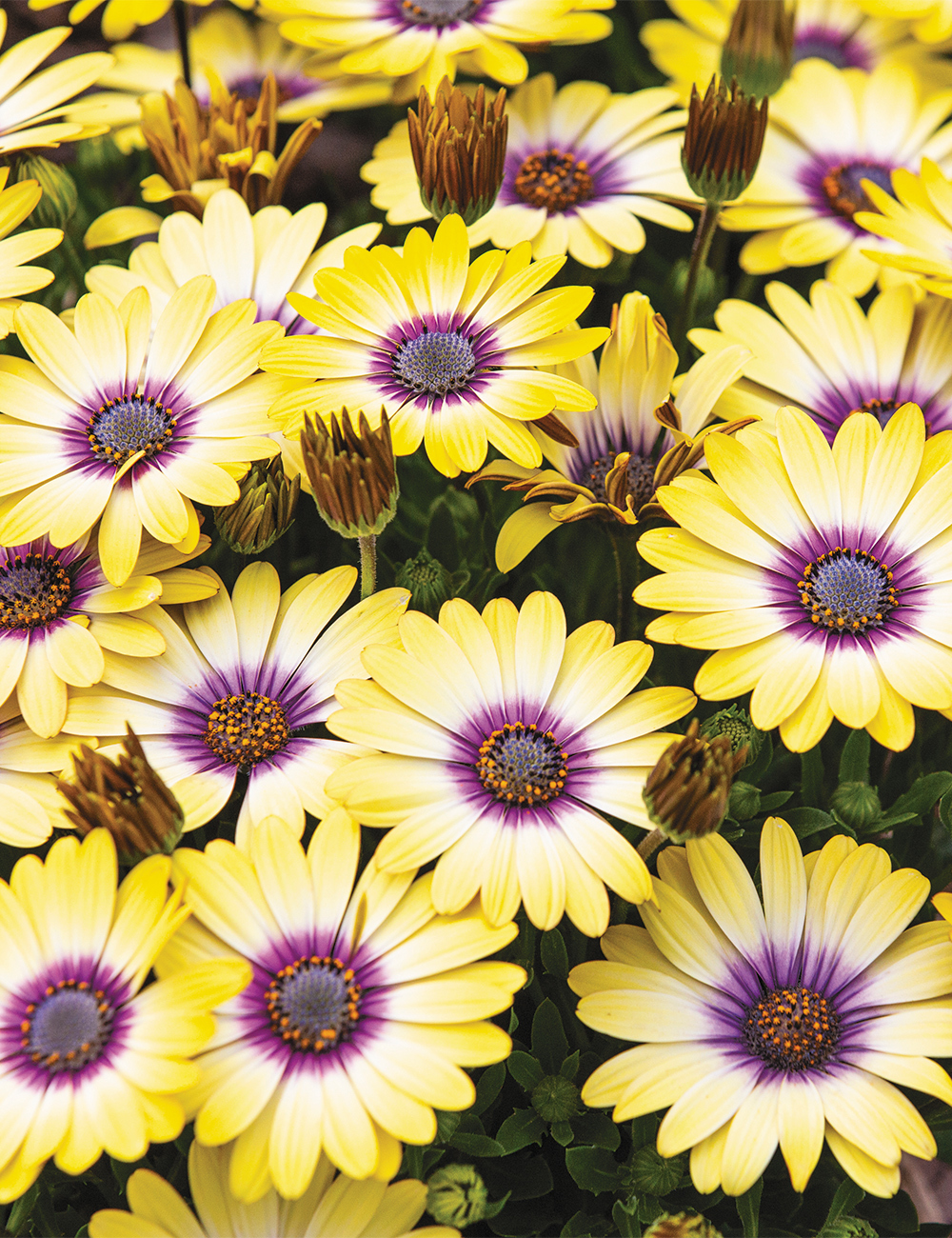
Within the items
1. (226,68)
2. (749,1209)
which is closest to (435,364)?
(749,1209)

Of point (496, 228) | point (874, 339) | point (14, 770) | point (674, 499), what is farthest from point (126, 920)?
point (874, 339)

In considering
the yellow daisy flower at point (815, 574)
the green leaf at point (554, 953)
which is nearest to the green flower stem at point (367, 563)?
the yellow daisy flower at point (815, 574)

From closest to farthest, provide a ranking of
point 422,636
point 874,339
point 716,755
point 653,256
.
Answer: point 716,755, point 422,636, point 874,339, point 653,256

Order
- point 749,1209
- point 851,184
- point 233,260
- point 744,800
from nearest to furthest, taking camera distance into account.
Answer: point 749,1209 → point 744,800 → point 233,260 → point 851,184

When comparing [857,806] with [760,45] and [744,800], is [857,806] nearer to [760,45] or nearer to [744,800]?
[744,800]

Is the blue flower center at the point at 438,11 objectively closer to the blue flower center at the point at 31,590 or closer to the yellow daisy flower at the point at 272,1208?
the blue flower center at the point at 31,590

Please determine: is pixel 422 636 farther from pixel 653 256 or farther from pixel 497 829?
pixel 653 256
